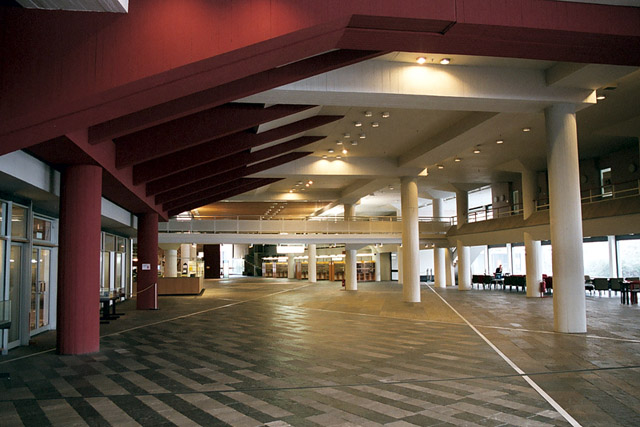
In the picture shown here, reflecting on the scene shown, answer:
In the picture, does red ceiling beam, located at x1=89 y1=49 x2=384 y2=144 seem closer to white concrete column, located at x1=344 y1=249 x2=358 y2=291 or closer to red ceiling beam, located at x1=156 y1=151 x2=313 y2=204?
red ceiling beam, located at x1=156 y1=151 x2=313 y2=204

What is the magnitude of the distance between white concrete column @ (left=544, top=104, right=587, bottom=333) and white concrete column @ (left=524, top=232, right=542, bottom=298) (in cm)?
1182

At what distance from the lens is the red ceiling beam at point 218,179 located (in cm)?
1602

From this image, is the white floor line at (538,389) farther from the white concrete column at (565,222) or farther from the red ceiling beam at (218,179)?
the red ceiling beam at (218,179)

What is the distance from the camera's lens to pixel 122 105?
552 cm

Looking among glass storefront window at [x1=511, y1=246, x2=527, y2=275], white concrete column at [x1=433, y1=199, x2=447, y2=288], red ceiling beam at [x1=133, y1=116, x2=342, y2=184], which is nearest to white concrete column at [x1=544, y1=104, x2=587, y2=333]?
red ceiling beam at [x1=133, y1=116, x2=342, y2=184]

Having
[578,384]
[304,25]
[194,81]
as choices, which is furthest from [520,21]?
[578,384]

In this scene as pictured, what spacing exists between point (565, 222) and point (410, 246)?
8.74 m

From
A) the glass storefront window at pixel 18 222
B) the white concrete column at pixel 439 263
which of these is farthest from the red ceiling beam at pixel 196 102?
the white concrete column at pixel 439 263

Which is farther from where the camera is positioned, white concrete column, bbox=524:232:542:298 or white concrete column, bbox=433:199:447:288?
white concrete column, bbox=433:199:447:288

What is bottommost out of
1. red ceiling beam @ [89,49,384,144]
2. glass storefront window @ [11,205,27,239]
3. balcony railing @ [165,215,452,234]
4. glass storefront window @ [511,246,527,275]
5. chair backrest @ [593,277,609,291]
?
chair backrest @ [593,277,609,291]

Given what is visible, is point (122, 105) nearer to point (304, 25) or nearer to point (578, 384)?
point (304, 25)

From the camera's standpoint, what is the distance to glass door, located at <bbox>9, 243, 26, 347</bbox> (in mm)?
9561

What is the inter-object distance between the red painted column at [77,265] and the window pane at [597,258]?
25.5 m

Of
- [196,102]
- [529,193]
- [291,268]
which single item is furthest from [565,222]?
[291,268]
